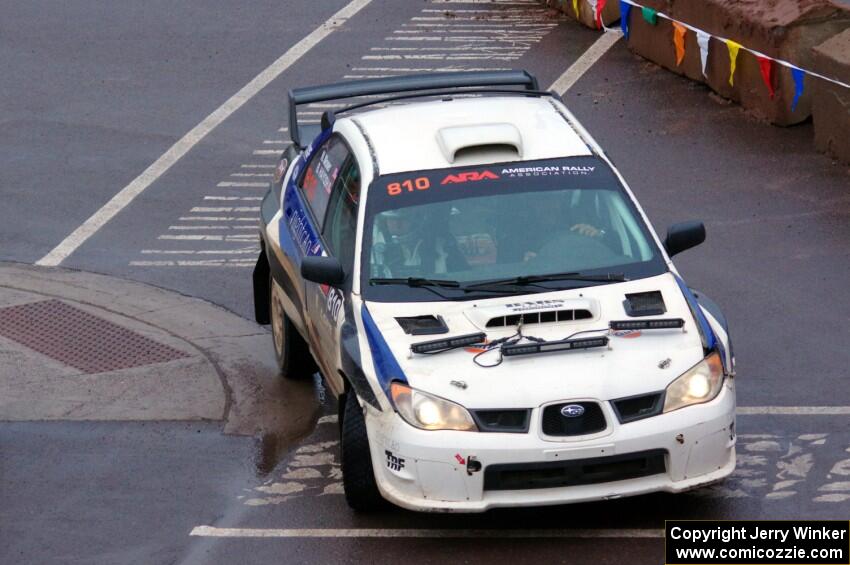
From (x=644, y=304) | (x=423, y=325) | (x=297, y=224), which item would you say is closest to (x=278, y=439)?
(x=297, y=224)

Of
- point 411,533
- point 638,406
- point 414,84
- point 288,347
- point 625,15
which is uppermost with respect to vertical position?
point 414,84

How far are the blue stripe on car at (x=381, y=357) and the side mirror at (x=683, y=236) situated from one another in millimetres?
→ 1826

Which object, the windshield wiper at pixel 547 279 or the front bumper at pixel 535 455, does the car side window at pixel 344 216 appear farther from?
the front bumper at pixel 535 455

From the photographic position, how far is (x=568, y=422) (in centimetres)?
799

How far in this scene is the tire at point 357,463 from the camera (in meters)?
8.48

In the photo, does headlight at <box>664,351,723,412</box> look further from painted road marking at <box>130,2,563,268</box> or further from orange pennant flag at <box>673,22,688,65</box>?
orange pennant flag at <box>673,22,688,65</box>

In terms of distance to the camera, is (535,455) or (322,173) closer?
(535,455)

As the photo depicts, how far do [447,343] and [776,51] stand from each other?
931cm

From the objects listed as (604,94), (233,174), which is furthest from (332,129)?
(604,94)

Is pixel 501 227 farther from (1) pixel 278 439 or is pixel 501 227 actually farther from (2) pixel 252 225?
(2) pixel 252 225

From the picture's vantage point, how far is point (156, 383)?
1131 cm

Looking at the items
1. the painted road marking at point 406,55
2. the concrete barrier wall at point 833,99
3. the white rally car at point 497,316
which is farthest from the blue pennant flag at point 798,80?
the white rally car at point 497,316

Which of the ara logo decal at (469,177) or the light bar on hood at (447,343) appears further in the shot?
the ara logo decal at (469,177)

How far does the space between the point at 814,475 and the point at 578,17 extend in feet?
43.9
